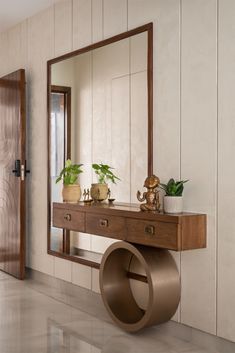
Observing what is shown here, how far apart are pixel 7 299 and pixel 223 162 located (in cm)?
222

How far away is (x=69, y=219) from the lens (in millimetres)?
3811

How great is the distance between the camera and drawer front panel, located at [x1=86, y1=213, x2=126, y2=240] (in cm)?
326

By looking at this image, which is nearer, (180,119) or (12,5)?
(180,119)

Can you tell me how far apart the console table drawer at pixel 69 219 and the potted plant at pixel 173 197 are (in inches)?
31.5

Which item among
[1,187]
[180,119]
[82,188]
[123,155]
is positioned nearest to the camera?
[180,119]

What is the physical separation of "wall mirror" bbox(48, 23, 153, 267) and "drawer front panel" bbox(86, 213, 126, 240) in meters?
0.28

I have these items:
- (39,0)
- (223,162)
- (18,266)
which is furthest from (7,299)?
(39,0)

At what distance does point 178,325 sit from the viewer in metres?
3.22

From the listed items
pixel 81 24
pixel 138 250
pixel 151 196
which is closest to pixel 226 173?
pixel 151 196

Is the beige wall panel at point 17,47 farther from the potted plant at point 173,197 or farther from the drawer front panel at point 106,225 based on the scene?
the potted plant at point 173,197

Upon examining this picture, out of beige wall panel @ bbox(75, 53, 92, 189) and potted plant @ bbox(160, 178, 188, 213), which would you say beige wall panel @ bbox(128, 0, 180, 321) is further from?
beige wall panel @ bbox(75, 53, 92, 189)

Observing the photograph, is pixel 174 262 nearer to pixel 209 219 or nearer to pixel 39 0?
pixel 209 219

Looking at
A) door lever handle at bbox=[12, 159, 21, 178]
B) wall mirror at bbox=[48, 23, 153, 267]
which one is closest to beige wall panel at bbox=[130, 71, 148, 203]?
wall mirror at bbox=[48, 23, 153, 267]

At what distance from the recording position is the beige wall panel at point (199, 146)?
2979mm
